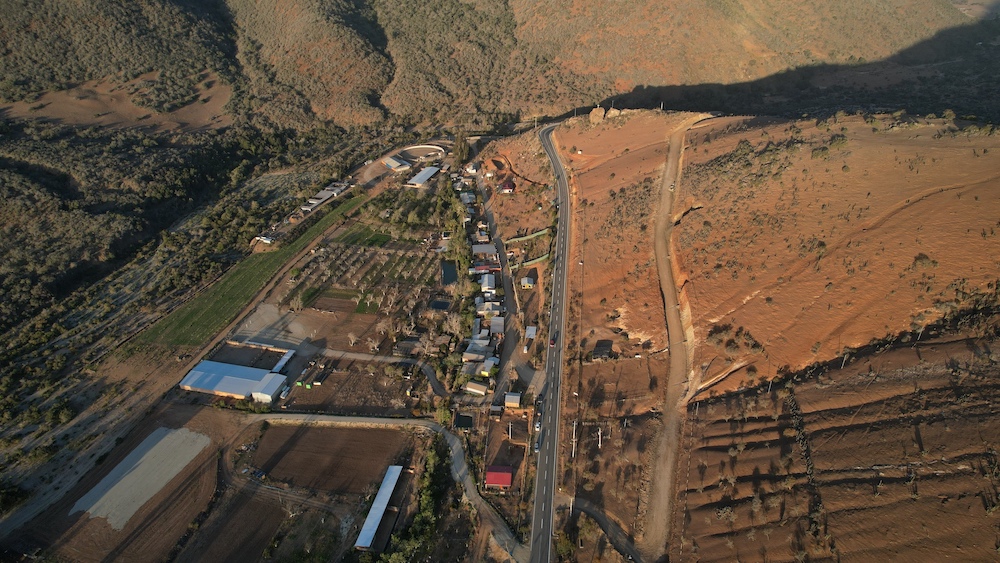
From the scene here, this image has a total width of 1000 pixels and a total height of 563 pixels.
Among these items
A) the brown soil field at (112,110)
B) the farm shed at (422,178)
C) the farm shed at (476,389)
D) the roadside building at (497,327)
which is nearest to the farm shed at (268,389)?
the farm shed at (476,389)

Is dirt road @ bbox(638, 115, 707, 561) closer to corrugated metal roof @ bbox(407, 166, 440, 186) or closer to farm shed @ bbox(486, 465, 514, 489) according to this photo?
farm shed @ bbox(486, 465, 514, 489)

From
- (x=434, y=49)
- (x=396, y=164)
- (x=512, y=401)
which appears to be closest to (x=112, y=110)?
(x=396, y=164)

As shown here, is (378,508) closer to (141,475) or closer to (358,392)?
Result: (358,392)

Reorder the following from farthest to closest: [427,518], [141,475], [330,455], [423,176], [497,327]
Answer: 1. [423,176]
2. [497,327]
3. [330,455]
4. [141,475]
5. [427,518]

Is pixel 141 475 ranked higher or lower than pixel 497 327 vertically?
lower

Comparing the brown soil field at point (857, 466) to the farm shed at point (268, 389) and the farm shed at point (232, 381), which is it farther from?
the farm shed at point (232, 381)

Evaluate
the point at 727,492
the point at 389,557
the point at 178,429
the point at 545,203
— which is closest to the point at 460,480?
the point at 389,557

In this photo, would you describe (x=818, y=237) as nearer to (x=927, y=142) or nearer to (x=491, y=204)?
(x=927, y=142)

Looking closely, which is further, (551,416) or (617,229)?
(617,229)
